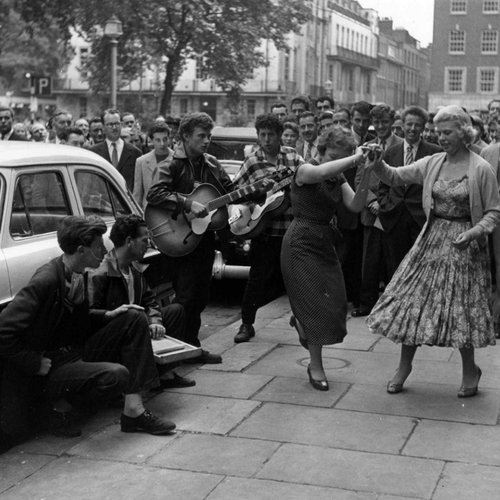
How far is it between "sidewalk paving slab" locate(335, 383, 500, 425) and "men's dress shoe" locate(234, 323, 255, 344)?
175cm

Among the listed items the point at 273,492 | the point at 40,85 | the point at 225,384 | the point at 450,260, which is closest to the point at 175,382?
the point at 225,384

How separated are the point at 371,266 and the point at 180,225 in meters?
3.04

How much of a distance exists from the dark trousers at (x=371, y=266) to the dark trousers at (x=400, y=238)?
0.47 ft

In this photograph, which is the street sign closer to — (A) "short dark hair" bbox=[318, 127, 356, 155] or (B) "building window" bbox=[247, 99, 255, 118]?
(A) "short dark hair" bbox=[318, 127, 356, 155]

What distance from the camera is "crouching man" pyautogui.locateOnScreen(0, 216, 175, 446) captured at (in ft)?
20.0

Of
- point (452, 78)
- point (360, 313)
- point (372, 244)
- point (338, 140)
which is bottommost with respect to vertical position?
point (360, 313)

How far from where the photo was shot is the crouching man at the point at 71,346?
6090 millimetres

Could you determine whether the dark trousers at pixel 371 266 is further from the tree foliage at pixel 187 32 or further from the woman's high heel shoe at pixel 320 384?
the tree foliage at pixel 187 32

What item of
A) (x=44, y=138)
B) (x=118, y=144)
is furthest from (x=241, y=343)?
(x=44, y=138)

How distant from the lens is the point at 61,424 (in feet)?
21.4

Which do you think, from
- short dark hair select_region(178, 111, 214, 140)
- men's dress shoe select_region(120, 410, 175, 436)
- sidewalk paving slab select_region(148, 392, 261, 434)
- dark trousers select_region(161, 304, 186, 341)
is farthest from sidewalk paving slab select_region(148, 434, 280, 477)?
short dark hair select_region(178, 111, 214, 140)

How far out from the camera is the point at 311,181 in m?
7.29

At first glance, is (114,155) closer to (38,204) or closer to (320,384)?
(38,204)

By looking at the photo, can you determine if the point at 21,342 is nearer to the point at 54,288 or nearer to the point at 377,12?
the point at 54,288
